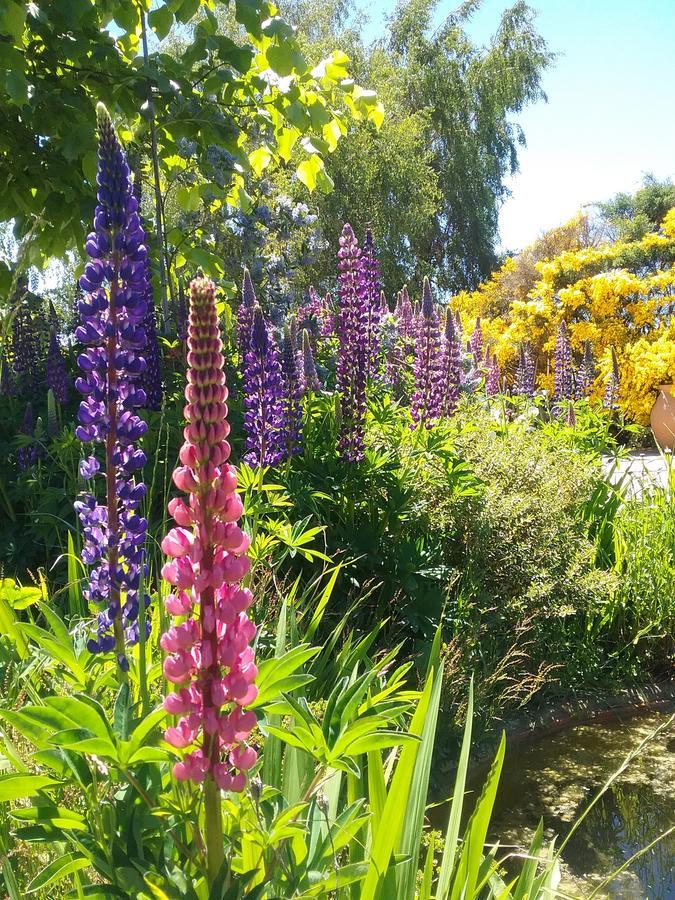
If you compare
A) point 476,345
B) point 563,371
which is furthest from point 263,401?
point 476,345

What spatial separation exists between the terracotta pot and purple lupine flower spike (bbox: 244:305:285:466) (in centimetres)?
702

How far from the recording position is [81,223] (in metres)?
4.62

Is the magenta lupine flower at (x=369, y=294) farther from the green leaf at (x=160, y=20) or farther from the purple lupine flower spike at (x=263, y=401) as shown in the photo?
the green leaf at (x=160, y=20)

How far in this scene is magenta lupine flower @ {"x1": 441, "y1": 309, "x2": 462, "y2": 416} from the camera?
518 centimetres

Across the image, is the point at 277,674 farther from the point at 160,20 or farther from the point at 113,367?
the point at 160,20

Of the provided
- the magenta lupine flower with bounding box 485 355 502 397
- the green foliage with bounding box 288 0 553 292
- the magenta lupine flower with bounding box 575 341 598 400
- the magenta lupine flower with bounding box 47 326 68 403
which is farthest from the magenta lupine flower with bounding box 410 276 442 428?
the green foliage with bounding box 288 0 553 292

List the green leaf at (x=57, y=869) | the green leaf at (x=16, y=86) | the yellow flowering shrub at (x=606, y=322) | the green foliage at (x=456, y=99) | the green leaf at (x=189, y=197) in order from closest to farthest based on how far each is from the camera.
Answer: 1. the green leaf at (x=57, y=869)
2. the green leaf at (x=16, y=86)
3. the green leaf at (x=189, y=197)
4. the yellow flowering shrub at (x=606, y=322)
5. the green foliage at (x=456, y=99)

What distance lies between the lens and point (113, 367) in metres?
1.72

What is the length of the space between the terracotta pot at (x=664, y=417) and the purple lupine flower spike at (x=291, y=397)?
22.0 feet

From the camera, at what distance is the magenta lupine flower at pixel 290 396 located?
4102 millimetres

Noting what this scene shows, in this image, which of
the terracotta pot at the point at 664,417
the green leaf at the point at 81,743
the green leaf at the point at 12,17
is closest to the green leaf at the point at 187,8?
the green leaf at the point at 12,17

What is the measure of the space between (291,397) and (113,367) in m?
2.45

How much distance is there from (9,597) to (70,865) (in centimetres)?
109

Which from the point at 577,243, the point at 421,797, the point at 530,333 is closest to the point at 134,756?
the point at 421,797
